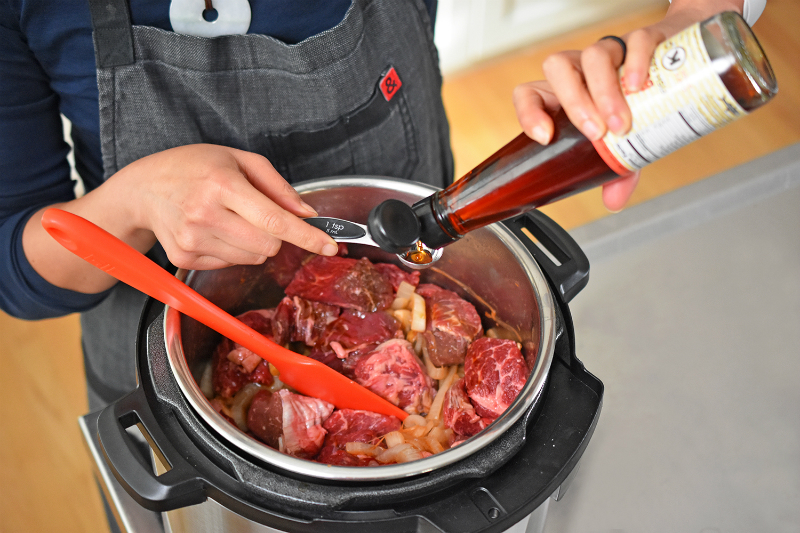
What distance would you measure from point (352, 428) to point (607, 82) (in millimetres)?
608

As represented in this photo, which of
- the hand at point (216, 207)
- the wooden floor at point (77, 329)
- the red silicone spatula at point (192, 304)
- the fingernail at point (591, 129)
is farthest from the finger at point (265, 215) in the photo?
the wooden floor at point (77, 329)

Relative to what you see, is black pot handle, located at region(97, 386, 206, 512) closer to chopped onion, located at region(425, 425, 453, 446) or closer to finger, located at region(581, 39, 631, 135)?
chopped onion, located at region(425, 425, 453, 446)

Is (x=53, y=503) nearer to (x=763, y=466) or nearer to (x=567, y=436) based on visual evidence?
(x=567, y=436)

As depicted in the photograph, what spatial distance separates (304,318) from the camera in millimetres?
1092

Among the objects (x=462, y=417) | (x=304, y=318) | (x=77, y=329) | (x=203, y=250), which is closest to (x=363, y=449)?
(x=462, y=417)

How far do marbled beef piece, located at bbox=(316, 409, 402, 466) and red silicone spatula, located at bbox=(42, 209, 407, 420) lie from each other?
1cm

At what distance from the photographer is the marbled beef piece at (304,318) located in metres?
1.09

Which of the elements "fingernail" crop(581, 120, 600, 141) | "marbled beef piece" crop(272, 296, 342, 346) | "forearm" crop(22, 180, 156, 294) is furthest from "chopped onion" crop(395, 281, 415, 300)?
"fingernail" crop(581, 120, 600, 141)

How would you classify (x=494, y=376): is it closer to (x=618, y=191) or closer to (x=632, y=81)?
(x=618, y=191)

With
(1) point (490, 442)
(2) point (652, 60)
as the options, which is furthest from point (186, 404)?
(2) point (652, 60)

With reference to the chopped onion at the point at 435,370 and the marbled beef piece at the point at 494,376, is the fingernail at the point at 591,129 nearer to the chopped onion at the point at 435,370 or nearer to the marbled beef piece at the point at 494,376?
the marbled beef piece at the point at 494,376

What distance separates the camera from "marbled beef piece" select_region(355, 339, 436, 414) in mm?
1021

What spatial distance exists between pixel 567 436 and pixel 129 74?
2.65 feet

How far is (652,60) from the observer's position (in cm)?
64
